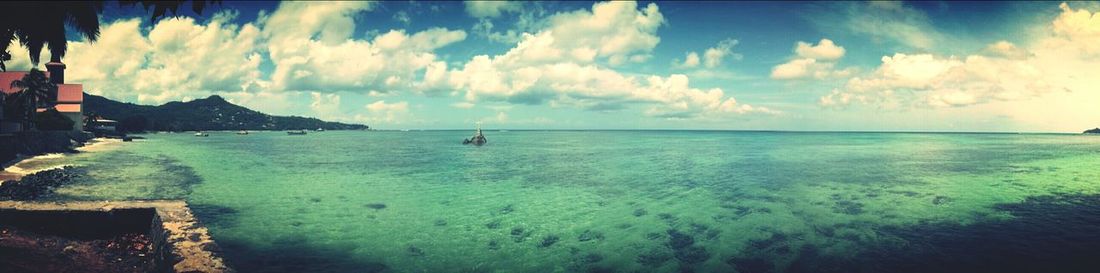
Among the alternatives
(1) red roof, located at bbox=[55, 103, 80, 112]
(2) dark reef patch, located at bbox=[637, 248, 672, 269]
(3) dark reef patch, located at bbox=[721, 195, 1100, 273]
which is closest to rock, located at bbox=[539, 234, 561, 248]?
(2) dark reef patch, located at bbox=[637, 248, 672, 269]

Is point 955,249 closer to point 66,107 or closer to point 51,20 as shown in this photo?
point 51,20

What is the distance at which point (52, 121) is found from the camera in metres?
68.5

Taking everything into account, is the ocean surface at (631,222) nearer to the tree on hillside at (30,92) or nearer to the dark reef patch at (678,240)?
the dark reef patch at (678,240)

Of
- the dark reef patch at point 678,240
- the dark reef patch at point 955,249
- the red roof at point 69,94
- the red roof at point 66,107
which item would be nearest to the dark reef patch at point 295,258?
the dark reef patch at point 678,240

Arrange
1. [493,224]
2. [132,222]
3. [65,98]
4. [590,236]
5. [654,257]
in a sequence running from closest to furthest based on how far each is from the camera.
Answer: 1. [132,222]
2. [654,257]
3. [590,236]
4. [493,224]
5. [65,98]

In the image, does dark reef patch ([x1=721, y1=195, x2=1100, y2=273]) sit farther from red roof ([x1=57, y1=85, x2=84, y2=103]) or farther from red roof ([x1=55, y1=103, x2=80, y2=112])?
red roof ([x1=57, y1=85, x2=84, y2=103])

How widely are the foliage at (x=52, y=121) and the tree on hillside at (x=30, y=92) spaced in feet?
6.65

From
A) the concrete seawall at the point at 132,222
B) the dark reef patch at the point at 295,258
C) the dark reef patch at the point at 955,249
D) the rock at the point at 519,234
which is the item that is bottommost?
the rock at the point at 519,234

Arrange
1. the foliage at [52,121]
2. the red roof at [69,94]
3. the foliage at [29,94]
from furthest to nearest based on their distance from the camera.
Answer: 1. the red roof at [69,94]
2. the foliage at [52,121]
3. the foliage at [29,94]

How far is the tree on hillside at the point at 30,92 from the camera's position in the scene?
58812mm

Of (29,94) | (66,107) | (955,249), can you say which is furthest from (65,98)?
(955,249)

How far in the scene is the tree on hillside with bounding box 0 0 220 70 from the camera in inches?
332

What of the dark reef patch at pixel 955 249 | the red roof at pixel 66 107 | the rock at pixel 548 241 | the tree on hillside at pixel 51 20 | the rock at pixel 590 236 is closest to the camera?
the tree on hillside at pixel 51 20

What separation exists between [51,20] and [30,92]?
256ft
